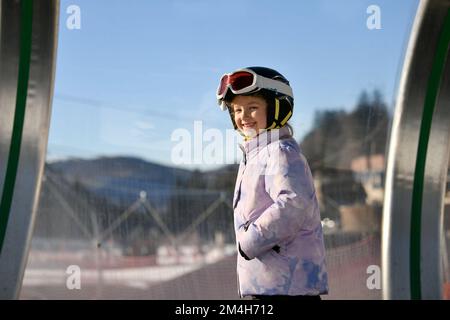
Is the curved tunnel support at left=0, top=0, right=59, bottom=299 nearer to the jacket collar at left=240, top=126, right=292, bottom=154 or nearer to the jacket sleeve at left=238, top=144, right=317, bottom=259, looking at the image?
the jacket collar at left=240, top=126, right=292, bottom=154

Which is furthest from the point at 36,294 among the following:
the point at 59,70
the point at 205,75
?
the point at 205,75

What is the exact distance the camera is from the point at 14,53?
3312mm

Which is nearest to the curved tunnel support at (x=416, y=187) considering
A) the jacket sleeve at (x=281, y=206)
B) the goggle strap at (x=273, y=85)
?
the goggle strap at (x=273, y=85)

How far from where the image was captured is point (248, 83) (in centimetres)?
219

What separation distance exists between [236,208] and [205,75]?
5.38 feet

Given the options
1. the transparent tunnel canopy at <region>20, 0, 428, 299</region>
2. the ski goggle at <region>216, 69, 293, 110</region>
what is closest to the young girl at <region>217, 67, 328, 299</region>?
the ski goggle at <region>216, 69, 293, 110</region>

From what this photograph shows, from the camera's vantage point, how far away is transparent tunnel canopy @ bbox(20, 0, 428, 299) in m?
3.70

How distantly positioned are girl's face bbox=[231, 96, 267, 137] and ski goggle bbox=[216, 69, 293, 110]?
0.14 feet

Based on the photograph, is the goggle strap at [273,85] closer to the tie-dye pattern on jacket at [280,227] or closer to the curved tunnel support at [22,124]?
the tie-dye pattern on jacket at [280,227]

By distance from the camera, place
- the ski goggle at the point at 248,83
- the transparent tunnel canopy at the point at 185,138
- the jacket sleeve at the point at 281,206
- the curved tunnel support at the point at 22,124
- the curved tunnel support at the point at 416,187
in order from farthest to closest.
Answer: the transparent tunnel canopy at the point at 185,138 → the curved tunnel support at the point at 416,187 → the curved tunnel support at the point at 22,124 → the ski goggle at the point at 248,83 → the jacket sleeve at the point at 281,206

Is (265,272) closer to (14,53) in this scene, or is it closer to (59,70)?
(14,53)

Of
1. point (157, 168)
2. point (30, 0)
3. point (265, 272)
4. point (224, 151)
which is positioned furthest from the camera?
point (157, 168)

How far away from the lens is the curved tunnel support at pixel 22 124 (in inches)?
130

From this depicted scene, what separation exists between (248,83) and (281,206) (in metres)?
0.37
